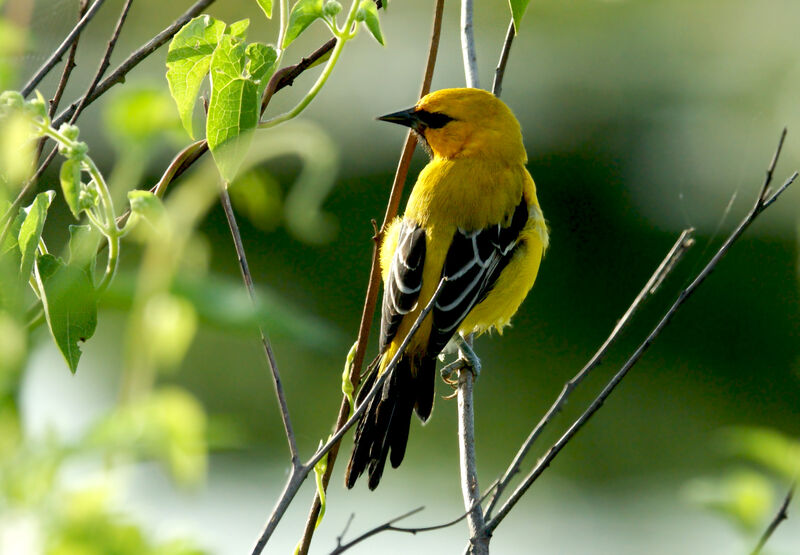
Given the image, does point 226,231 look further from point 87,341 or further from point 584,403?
point 87,341

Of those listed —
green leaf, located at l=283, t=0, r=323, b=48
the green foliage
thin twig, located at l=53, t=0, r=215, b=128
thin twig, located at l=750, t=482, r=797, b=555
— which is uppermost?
thin twig, located at l=53, t=0, r=215, b=128

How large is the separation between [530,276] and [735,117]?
329 inches

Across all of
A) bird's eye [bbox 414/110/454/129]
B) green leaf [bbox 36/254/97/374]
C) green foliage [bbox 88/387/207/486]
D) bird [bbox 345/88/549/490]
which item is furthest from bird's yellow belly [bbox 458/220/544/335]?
green foliage [bbox 88/387/207/486]

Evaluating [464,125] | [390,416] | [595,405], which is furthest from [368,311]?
[464,125]

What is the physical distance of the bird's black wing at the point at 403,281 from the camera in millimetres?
3289

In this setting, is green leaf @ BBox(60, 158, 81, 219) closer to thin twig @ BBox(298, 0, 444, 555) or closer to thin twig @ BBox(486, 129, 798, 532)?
thin twig @ BBox(298, 0, 444, 555)

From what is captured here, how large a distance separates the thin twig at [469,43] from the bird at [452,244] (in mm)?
293

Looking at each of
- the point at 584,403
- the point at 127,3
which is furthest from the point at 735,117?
the point at 127,3

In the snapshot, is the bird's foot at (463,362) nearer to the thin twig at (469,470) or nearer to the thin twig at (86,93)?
the thin twig at (469,470)

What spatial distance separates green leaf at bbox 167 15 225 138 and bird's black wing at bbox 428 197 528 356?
173 centimetres

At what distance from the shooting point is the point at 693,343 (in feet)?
36.2

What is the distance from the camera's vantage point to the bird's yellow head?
12.2ft

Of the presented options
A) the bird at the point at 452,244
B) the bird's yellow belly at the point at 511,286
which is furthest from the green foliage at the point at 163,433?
the bird's yellow belly at the point at 511,286

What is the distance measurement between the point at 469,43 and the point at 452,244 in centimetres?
90
